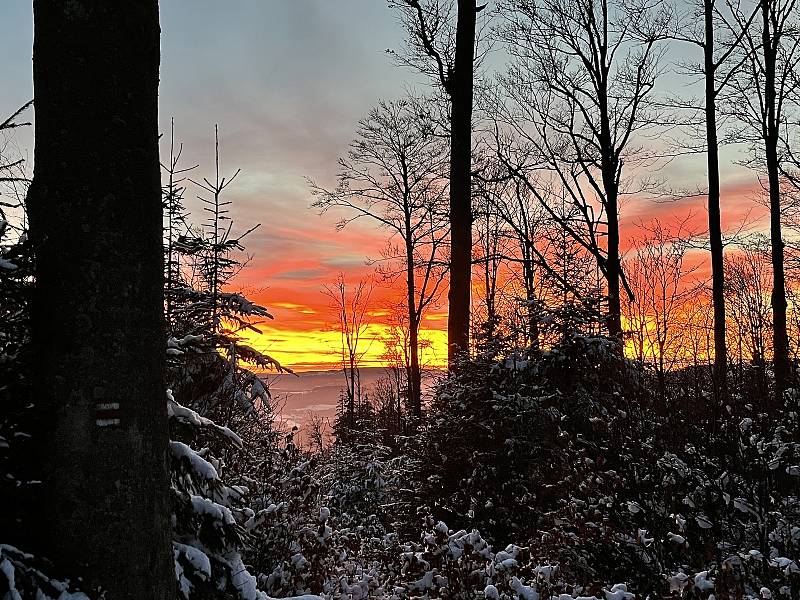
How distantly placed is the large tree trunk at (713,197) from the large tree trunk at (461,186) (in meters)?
6.51

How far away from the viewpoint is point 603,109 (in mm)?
16875

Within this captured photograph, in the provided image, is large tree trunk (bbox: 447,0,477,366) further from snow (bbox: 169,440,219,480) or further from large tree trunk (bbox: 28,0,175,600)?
large tree trunk (bbox: 28,0,175,600)

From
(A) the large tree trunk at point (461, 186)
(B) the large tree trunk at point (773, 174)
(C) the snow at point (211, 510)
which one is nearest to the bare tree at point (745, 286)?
(B) the large tree trunk at point (773, 174)

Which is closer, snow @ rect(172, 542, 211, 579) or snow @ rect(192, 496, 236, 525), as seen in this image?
snow @ rect(172, 542, 211, 579)

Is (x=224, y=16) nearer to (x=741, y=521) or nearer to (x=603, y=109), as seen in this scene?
(x=741, y=521)

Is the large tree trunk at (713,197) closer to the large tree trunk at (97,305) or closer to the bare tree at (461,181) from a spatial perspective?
the bare tree at (461,181)

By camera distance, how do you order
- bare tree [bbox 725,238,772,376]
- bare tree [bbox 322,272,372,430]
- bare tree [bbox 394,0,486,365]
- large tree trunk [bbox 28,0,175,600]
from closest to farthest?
1. large tree trunk [bbox 28,0,175,600]
2. bare tree [bbox 394,0,486,365]
3. bare tree [bbox 725,238,772,376]
4. bare tree [bbox 322,272,372,430]

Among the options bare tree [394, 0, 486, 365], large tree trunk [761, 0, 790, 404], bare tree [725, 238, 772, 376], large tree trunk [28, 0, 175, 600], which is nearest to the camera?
large tree trunk [28, 0, 175, 600]

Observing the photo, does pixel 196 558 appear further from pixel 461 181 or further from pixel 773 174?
pixel 773 174

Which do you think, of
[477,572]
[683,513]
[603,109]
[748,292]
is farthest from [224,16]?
[748,292]

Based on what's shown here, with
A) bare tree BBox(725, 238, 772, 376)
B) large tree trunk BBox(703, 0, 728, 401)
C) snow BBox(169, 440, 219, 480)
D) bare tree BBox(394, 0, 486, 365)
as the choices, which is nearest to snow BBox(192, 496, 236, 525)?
snow BBox(169, 440, 219, 480)

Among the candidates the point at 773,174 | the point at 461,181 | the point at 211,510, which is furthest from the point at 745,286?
the point at 211,510

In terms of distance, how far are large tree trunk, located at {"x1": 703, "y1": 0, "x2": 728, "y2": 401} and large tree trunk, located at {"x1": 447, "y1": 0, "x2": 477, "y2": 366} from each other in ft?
21.4

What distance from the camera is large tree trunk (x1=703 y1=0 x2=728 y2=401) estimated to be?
1344 centimetres
